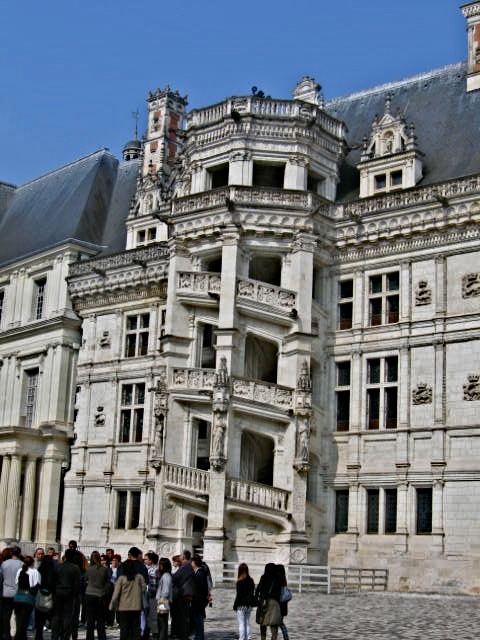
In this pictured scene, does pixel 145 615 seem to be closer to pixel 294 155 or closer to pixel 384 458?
pixel 384 458

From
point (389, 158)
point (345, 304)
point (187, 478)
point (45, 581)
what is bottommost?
point (45, 581)

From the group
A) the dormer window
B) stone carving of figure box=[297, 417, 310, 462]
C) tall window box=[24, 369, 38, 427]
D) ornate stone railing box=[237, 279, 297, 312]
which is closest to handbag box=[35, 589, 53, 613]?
stone carving of figure box=[297, 417, 310, 462]

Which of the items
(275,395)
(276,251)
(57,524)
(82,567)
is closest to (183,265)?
(276,251)

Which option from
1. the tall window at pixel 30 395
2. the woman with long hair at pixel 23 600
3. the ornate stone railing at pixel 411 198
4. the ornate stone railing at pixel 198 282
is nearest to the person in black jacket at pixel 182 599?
the woman with long hair at pixel 23 600

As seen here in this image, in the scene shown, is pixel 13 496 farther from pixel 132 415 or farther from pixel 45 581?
pixel 45 581

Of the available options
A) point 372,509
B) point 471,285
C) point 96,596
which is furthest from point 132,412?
point 96,596

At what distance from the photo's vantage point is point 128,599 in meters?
15.1

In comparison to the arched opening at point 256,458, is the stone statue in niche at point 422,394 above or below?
above

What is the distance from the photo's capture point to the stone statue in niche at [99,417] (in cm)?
4000

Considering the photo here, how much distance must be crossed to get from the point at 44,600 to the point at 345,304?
66.6 feet

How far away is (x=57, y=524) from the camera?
136ft

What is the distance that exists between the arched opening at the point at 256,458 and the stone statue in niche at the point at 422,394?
4868 millimetres

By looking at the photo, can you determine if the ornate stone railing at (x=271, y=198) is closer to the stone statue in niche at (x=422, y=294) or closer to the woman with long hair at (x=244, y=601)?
the stone statue in niche at (x=422, y=294)

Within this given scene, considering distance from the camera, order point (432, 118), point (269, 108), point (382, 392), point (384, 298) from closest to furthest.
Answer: point (382, 392)
point (384, 298)
point (269, 108)
point (432, 118)
